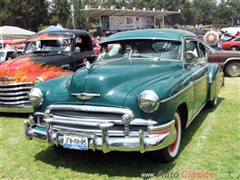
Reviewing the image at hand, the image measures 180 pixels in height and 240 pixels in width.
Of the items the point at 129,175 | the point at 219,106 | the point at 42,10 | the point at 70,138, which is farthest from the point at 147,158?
the point at 42,10

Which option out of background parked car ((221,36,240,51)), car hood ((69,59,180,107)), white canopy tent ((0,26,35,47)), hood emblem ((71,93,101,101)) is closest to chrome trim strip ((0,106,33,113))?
car hood ((69,59,180,107))

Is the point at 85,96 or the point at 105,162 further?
the point at 105,162

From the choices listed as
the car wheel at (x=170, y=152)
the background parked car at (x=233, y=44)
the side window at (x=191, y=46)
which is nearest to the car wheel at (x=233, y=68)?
the side window at (x=191, y=46)

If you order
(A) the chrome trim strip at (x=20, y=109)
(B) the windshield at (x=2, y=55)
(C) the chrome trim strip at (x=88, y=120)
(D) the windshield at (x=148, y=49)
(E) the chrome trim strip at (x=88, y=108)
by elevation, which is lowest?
(A) the chrome trim strip at (x=20, y=109)

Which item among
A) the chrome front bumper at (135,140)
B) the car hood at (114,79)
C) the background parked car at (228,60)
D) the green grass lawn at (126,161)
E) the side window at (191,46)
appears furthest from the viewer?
the background parked car at (228,60)

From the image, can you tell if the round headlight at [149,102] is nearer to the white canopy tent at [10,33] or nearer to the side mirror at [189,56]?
the side mirror at [189,56]

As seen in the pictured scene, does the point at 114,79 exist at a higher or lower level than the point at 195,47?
lower

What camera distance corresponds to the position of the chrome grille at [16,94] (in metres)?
5.87

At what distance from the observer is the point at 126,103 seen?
3168 millimetres

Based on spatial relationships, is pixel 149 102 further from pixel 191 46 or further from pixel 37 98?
pixel 191 46

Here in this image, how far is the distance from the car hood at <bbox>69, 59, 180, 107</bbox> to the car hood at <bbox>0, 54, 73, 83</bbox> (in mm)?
2471

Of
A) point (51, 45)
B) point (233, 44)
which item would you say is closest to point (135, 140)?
point (51, 45)

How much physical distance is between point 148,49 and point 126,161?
181 cm

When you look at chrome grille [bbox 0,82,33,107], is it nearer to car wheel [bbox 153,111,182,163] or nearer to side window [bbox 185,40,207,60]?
side window [bbox 185,40,207,60]
